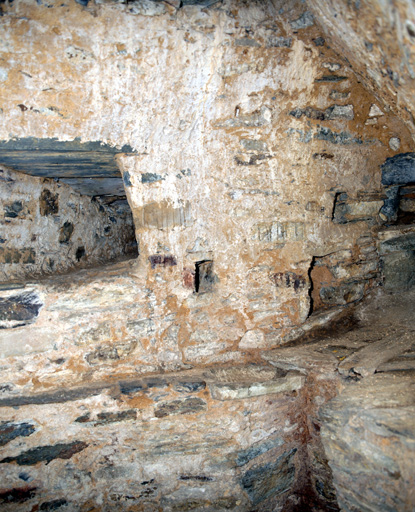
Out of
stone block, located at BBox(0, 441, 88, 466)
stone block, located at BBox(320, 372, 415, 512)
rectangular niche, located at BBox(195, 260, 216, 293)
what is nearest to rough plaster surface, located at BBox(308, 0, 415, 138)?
rectangular niche, located at BBox(195, 260, 216, 293)

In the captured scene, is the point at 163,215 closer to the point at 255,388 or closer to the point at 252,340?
the point at 252,340

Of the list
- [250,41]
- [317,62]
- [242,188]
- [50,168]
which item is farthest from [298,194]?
[50,168]

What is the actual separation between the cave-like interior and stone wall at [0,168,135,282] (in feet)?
0.08

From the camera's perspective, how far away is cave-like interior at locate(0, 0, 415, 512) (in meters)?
1.89

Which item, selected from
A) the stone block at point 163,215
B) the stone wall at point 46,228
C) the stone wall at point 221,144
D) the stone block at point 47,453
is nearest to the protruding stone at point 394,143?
the stone wall at point 221,144

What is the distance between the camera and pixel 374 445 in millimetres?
1870

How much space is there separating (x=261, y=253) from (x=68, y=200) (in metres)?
1.64

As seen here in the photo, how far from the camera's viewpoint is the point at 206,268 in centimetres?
244

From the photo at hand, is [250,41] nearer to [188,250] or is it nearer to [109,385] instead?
[188,250]

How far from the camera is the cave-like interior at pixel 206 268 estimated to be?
1.89 metres

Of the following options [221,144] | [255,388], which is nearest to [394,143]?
[221,144]

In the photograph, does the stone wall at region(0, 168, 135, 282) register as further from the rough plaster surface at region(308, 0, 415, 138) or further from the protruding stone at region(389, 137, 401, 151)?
the protruding stone at region(389, 137, 401, 151)

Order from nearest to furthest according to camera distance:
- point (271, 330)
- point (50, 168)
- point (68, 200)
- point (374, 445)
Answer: point (374, 445), point (50, 168), point (271, 330), point (68, 200)

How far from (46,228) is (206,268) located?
1.26 metres
